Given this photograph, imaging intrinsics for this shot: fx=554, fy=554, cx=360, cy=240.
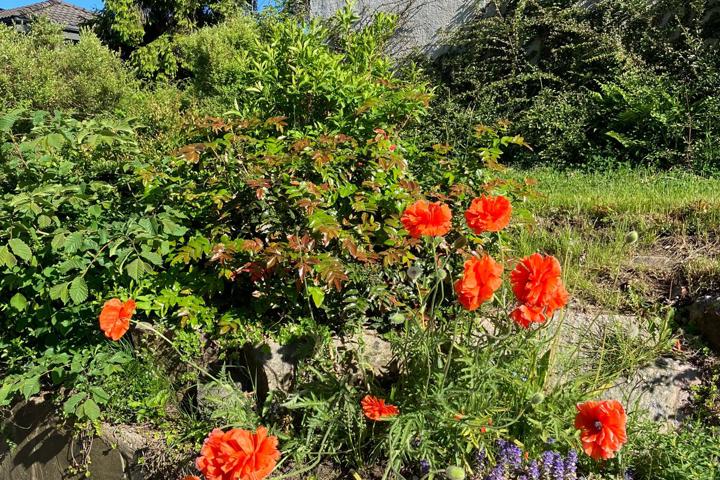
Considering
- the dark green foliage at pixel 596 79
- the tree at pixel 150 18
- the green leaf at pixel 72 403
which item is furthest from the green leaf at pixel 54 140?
the tree at pixel 150 18

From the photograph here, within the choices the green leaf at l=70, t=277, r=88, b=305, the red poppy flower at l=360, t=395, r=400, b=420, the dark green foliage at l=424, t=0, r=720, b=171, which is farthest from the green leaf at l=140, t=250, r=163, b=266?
the dark green foliage at l=424, t=0, r=720, b=171

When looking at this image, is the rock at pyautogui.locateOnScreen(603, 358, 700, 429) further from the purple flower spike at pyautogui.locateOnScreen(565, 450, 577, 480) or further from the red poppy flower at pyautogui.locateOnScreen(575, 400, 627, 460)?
the red poppy flower at pyautogui.locateOnScreen(575, 400, 627, 460)

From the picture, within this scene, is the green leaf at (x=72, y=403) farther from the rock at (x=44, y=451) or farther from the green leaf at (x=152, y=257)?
the green leaf at (x=152, y=257)

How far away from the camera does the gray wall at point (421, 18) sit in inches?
339

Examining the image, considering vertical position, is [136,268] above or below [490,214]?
below

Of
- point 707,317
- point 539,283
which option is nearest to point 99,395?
point 539,283

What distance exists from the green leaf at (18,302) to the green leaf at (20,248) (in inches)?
11.1

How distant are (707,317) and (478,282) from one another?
5.67 ft

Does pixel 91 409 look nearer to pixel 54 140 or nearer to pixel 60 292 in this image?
pixel 60 292

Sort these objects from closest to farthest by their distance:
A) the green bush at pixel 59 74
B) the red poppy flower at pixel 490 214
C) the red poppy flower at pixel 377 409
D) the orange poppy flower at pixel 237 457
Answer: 1. the orange poppy flower at pixel 237 457
2. the red poppy flower at pixel 490 214
3. the red poppy flower at pixel 377 409
4. the green bush at pixel 59 74

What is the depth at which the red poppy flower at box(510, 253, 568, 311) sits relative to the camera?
5.33ft

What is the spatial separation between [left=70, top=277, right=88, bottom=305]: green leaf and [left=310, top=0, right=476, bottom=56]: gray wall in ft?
24.5

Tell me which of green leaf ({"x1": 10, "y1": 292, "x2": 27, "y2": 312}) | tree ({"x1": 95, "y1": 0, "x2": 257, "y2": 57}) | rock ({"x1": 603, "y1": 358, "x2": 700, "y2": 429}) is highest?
tree ({"x1": 95, "y1": 0, "x2": 257, "y2": 57})

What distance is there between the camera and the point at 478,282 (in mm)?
1644
